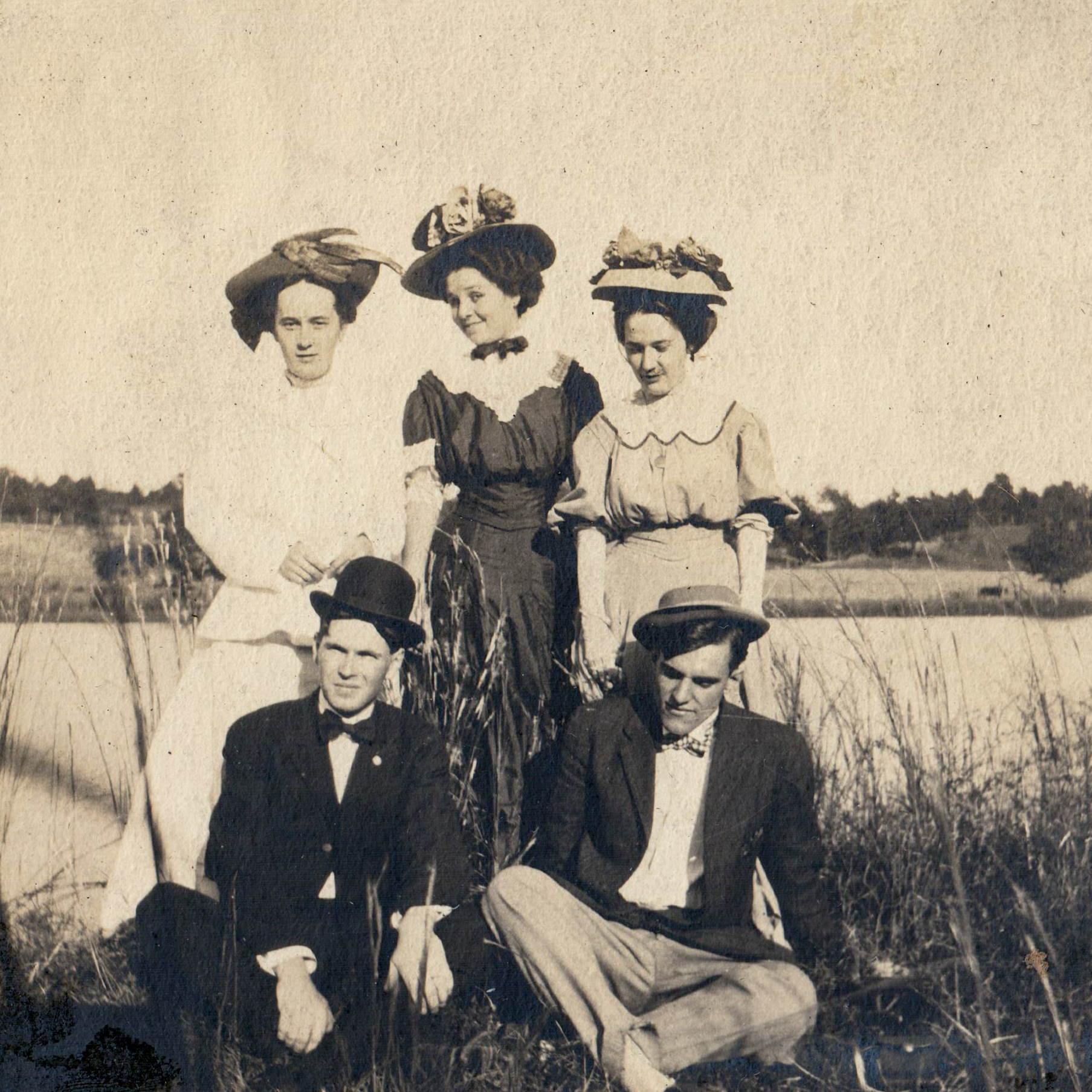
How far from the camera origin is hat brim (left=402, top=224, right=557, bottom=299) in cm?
380

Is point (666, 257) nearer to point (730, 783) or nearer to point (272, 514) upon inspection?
point (272, 514)

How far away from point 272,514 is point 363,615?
504 millimetres

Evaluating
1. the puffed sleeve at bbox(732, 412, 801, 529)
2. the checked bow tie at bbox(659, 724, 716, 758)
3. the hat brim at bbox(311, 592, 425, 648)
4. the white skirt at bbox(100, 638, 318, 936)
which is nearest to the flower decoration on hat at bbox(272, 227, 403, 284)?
the hat brim at bbox(311, 592, 425, 648)

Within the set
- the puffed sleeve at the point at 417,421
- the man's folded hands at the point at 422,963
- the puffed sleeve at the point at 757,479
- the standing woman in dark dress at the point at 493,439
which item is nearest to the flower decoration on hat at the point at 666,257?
the standing woman in dark dress at the point at 493,439

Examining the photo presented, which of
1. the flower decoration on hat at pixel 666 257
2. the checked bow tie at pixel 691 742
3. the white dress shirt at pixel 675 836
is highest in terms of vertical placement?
the flower decoration on hat at pixel 666 257

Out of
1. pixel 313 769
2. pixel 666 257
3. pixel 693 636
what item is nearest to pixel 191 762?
pixel 313 769

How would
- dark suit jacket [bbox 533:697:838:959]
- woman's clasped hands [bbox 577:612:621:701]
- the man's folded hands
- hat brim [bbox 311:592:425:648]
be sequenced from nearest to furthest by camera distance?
the man's folded hands, dark suit jacket [bbox 533:697:838:959], hat brim [bbox 311:592:425:648], woman's clasped hands [bbox 577:612:621:701]

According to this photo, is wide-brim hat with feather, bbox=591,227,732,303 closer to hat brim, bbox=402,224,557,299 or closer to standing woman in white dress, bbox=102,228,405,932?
hat brim, bbox=402,224,557,299

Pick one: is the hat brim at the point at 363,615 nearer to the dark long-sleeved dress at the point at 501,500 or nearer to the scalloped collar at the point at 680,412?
the dark long-sleeved dress at the point at 501,500

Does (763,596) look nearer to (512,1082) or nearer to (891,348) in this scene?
(891,348)

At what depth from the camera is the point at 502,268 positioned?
381 cm

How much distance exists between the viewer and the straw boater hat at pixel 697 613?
348 cm

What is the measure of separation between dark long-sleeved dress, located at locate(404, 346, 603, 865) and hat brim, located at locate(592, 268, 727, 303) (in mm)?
303

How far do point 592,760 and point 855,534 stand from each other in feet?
3.87
